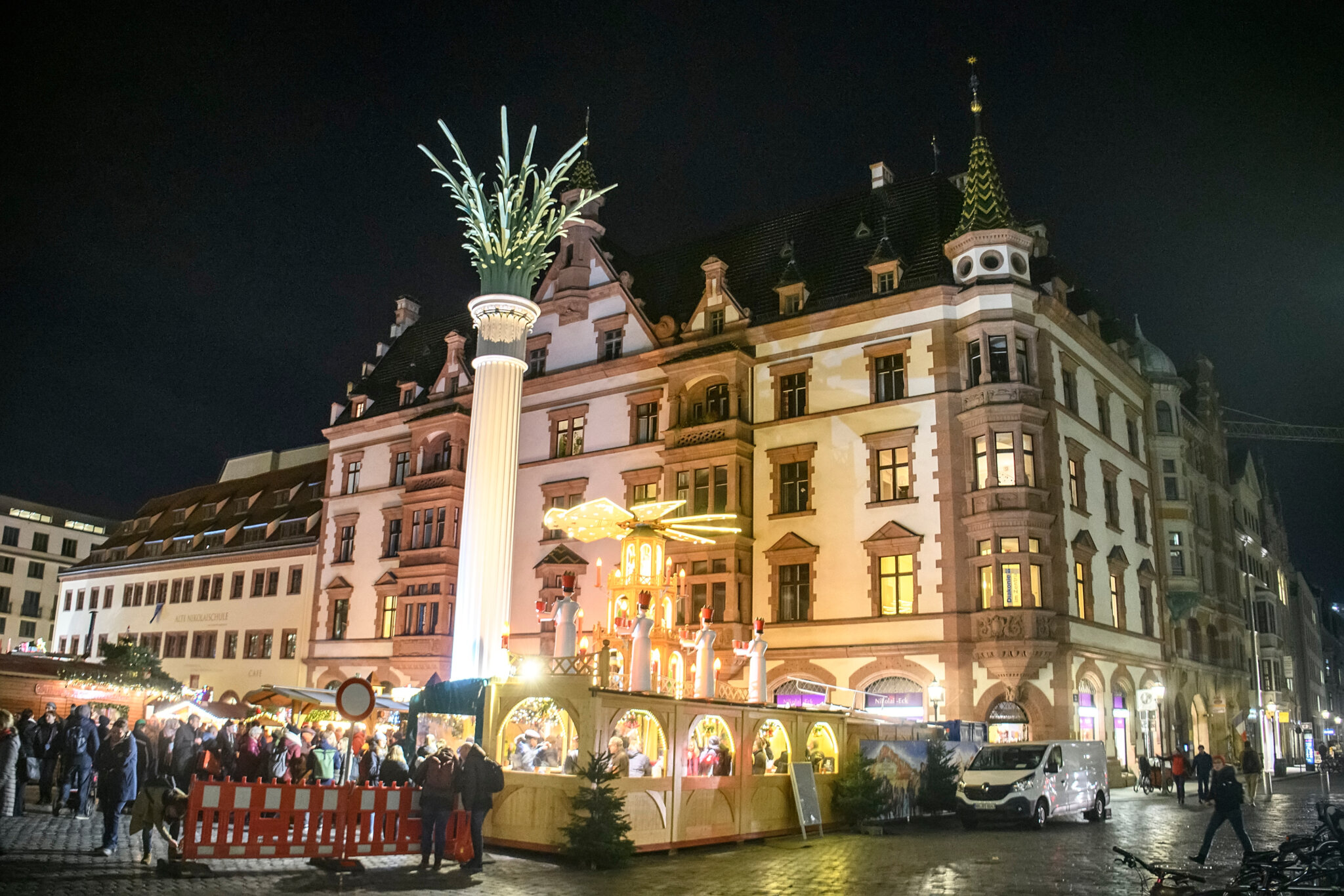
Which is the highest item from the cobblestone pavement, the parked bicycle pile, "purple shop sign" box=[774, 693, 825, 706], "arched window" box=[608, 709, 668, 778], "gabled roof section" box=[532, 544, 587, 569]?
"gabled roof section" box=[532, 544, 587, 569]

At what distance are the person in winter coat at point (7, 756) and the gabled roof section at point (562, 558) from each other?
82.1 feet

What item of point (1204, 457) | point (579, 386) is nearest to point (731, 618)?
point (579, 386)

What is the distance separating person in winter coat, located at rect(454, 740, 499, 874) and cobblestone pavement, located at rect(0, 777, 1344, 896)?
19.5 inches

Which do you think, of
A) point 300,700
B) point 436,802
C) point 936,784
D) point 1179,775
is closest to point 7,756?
point 436,802

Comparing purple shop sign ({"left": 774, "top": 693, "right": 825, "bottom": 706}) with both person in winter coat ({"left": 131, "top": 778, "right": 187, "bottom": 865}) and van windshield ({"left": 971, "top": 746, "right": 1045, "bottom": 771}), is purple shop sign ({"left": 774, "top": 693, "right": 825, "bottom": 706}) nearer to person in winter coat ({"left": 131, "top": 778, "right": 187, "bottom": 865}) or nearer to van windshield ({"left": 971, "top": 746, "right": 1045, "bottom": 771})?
van windshield ({"left": 971, "top": 746, "right": 1045, "bottom": 771})

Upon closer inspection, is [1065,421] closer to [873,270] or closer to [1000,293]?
[1000,293]

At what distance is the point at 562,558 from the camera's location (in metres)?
42.8

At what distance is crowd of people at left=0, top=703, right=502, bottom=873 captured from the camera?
16.1 m

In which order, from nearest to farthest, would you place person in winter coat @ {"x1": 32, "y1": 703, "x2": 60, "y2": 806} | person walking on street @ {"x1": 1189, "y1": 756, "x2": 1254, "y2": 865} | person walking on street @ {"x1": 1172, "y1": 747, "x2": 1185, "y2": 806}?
person walking on street @ {"x1": 1189, "y1": 756, "x2": 1254, "y2": 865}
person in winter coat @ {"x1": 32, "y1": 703, "x2": 60, "y2": 806}
person walking on street @ {"x1": 1172, "y1": 747, "x2": 1185, "y2": 806}

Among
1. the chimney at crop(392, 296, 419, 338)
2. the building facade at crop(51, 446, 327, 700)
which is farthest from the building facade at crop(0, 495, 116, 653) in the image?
the chimney at crop(392, 296, 419, 338)

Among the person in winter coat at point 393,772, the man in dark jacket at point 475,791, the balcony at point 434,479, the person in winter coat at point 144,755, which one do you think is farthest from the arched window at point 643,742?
the balcony at point 434,479

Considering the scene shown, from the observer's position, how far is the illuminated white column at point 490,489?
79.3 ft

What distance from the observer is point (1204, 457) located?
52.8m

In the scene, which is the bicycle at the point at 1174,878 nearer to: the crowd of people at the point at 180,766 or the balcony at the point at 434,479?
the crowd of people at the point at 180,766
